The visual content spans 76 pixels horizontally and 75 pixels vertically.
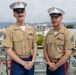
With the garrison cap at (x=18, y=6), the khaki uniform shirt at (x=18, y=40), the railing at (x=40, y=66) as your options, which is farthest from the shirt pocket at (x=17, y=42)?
the railing at (x=40, y=66)

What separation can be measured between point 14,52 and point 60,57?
59 cm

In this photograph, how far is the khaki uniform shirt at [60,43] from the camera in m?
2.91

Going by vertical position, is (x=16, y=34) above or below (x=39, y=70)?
above

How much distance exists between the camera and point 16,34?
9.64 feet

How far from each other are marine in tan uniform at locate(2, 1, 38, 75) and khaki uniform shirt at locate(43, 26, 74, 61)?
10.2 inches

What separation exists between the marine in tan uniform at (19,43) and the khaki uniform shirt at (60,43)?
0.85ft

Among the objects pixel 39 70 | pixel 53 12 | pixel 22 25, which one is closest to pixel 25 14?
pixel 22 25

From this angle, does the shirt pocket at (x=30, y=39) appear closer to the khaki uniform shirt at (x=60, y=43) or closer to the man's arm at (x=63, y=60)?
the khaki uniform shirt at (x=60, y=43)

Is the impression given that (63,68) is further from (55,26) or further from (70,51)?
(55,26)

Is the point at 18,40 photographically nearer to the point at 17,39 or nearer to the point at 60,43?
the point at 17,39

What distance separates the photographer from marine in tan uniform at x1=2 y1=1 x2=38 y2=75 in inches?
114

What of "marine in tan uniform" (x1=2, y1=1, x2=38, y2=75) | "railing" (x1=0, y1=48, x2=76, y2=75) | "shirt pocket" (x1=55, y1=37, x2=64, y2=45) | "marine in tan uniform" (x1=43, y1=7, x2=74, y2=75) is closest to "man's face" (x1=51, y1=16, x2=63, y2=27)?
"marine in tan uniform" (x1=43, y1=7, x2=74, y2=75)

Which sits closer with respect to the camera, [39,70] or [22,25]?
[22,25]

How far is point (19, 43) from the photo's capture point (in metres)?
2.93
